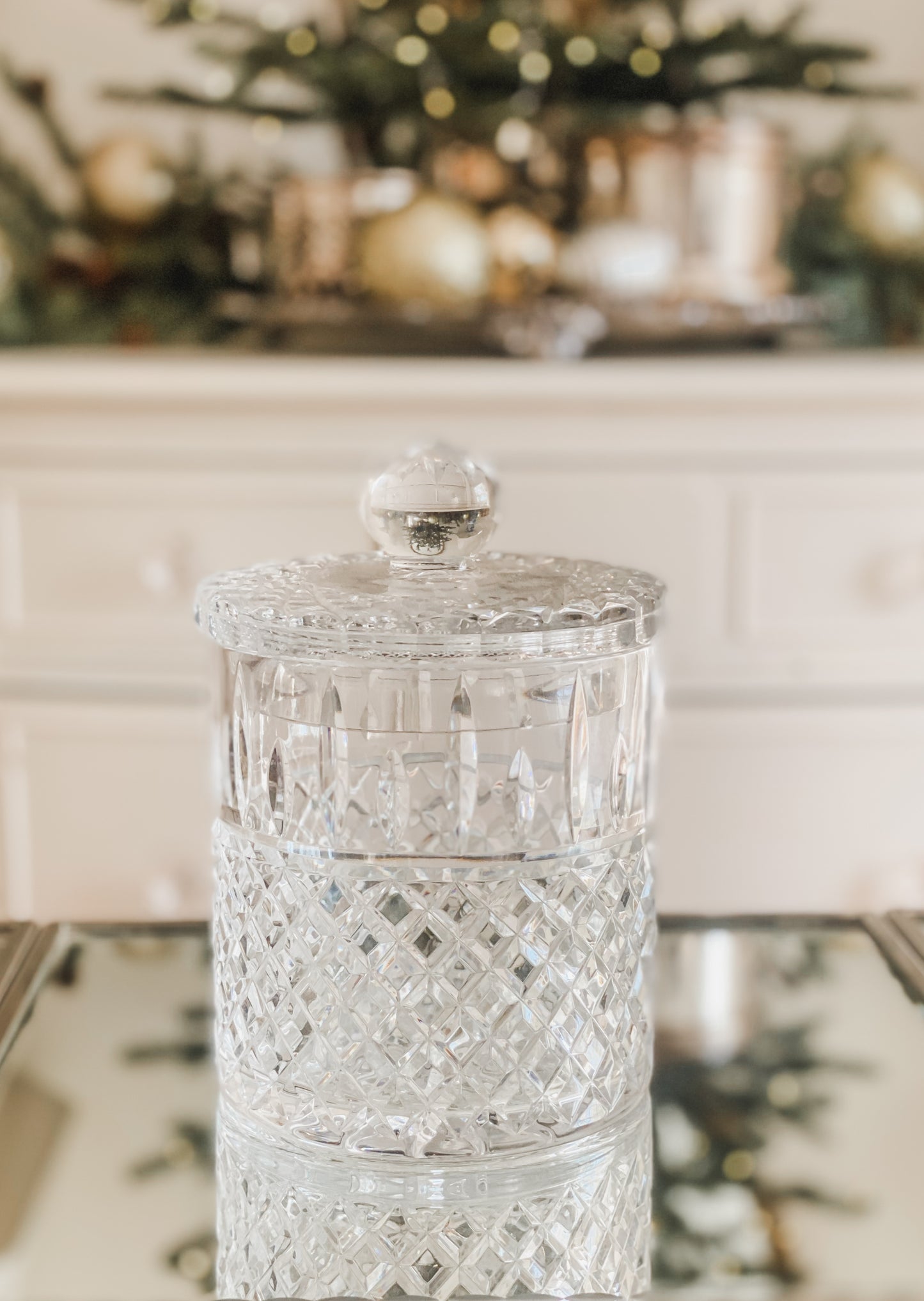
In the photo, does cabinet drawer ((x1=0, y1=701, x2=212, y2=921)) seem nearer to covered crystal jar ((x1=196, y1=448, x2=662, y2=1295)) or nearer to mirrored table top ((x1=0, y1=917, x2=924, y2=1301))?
mirrored table top ((x1=0, y1=917, x2=924, y2=1301))

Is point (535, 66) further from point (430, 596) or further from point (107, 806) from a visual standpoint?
point (430, 596)

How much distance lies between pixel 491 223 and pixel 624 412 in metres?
0.27

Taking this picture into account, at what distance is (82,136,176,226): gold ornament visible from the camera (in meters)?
1.23

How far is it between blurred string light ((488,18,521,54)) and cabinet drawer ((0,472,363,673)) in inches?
16.3

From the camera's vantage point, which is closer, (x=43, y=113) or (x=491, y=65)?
(x=491, y=65)

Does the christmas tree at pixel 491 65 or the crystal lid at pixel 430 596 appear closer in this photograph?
the crystal lid at pixel 430 596

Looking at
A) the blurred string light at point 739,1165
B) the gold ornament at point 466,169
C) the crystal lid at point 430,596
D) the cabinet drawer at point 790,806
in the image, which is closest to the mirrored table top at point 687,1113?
the blurred string light at point 739,1165

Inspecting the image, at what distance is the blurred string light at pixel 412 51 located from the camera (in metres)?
1.22

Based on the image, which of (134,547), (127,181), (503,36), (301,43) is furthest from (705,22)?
(134,547)

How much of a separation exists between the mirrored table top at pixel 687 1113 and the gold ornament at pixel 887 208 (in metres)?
0.84

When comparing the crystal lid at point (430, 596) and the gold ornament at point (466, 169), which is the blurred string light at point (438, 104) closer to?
the gold ornament at point (466, 169)

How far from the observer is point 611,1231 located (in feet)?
1.05

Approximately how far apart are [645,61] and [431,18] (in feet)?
0.58

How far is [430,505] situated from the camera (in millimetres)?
343
